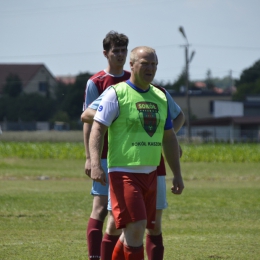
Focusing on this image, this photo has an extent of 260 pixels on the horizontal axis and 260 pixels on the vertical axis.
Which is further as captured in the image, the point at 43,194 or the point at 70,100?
the point at 70,100

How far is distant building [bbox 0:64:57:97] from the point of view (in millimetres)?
105375

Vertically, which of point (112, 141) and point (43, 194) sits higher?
point (112, 141)

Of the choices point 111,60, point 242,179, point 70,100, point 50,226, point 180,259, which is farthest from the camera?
point 70,100

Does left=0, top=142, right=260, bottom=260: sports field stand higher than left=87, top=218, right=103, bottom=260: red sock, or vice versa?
left=87, top=218, right=103, bottom=260: red sock

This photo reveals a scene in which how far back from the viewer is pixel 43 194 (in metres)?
17.3

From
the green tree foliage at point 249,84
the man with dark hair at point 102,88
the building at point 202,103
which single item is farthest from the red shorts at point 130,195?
the green tree foliage at point 249,84

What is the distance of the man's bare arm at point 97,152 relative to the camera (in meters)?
5.73

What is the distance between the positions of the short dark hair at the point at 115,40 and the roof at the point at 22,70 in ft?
324

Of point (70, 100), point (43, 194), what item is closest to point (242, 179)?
point (43, 194)

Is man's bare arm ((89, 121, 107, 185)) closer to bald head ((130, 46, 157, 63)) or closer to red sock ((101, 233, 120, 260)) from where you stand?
bald head ((130, 46, 157, 63))

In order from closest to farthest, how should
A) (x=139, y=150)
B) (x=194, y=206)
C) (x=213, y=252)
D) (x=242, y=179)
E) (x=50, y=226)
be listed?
(x=139, y=150)
(x=213, y=252)
(x=50, y=226)
(x=194, y=206)
(x=242, y=179)

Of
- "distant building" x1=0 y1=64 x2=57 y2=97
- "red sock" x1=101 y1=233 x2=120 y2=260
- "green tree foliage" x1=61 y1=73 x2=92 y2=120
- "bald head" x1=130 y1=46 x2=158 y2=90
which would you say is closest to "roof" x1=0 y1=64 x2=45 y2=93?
"distant building" x1=0 y1=64 x2=57 y2=97

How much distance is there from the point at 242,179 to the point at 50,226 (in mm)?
15764

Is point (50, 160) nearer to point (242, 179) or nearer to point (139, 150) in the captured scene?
point (242, 179)
